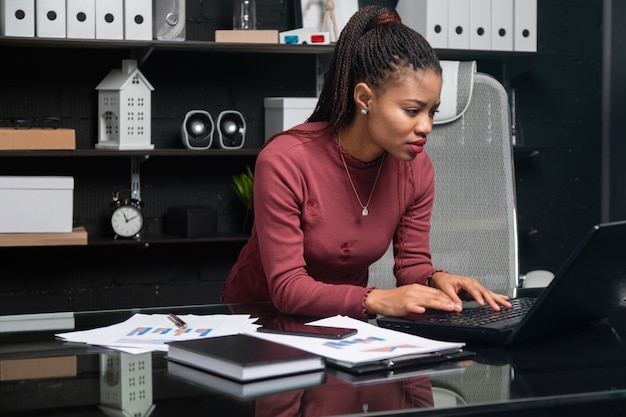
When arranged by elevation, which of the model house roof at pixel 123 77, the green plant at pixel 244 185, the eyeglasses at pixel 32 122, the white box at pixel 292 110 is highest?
the model house roof at pixel 123 77

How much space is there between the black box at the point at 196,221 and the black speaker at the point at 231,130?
24cm

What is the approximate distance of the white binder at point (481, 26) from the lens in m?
3.18

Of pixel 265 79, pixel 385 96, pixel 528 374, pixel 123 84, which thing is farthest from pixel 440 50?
pixel 528 374

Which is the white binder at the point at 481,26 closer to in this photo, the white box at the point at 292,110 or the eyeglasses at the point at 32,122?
the white box at the point at 292,110

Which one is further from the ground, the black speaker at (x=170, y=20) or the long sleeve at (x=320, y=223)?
the black speaker at (x=170, y=20)

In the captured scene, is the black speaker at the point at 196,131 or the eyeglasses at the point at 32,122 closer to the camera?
the eyeglasses at the point at 32,122

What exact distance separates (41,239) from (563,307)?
2033mm

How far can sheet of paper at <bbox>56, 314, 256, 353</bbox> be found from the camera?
1.18 m

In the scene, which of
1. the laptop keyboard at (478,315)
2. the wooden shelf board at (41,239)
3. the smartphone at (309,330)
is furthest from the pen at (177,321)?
the wooden shelf board at (41,239)

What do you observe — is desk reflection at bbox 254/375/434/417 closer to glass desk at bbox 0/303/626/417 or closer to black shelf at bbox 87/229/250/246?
glass desk at bbox 0/303/626/417

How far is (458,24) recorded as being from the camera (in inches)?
124

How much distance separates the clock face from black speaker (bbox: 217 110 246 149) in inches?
15.0

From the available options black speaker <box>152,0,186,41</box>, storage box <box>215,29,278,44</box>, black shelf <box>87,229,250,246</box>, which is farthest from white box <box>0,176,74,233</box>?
storage box <box>215,29,278,44</box>

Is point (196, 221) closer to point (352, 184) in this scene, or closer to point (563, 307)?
point (352, 184)
